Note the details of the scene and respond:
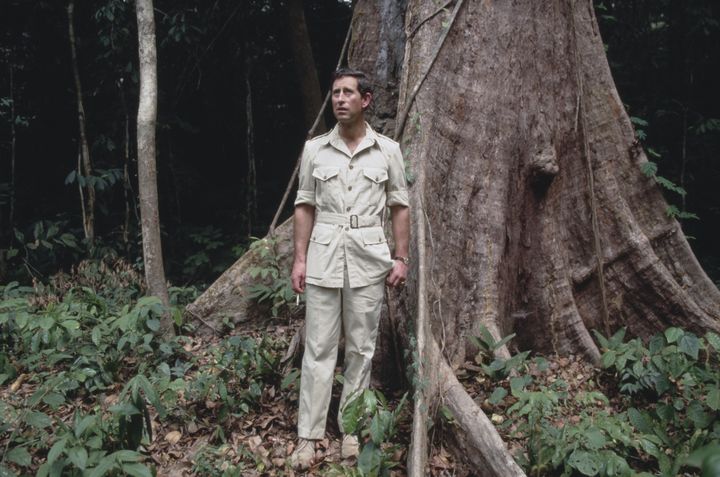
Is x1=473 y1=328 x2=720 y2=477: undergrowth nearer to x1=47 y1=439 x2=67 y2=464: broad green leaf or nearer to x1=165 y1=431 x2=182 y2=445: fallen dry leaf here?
x1=165 y1=431 x2=182 y2=445: fallen dry leaf

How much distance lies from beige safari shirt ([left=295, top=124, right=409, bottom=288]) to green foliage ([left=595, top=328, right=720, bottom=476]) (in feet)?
5.98

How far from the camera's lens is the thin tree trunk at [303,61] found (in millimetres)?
8641

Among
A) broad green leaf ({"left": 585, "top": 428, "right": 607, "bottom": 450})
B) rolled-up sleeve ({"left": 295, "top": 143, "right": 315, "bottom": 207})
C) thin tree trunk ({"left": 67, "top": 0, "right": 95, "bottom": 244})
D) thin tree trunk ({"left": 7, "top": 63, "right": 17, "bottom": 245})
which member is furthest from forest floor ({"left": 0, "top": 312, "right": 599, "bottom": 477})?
thin tree trunk ({"left": 7, "top": 63, "right": 17, "bottom": 245})

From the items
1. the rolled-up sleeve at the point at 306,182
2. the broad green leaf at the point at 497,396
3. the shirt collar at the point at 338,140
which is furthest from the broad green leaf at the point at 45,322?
the broad green leaf at the point at 497,396

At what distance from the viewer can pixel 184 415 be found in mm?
3898

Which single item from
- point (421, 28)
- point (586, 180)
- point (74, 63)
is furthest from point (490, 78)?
point (74, 63)

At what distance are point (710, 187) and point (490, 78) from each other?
6027mm

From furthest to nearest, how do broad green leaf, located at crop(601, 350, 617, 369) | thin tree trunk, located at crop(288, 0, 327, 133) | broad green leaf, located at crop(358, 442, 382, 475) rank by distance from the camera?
1. thin tree trunk, located at crop(288, 0, 327, 133)
2. broad green leaf, located at crop(601, 350, 617, 369)
3. broad green leaf, located at crop(358, 442, 382, 475)

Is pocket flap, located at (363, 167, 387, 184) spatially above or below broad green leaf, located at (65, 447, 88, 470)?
above

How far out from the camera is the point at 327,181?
11.1 ft

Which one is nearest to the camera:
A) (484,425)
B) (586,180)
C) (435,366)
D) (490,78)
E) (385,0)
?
(484,425)

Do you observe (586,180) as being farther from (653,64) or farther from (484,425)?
(653,64)

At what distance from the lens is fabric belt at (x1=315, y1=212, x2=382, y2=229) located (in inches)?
132

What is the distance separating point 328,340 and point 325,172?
943 mm
